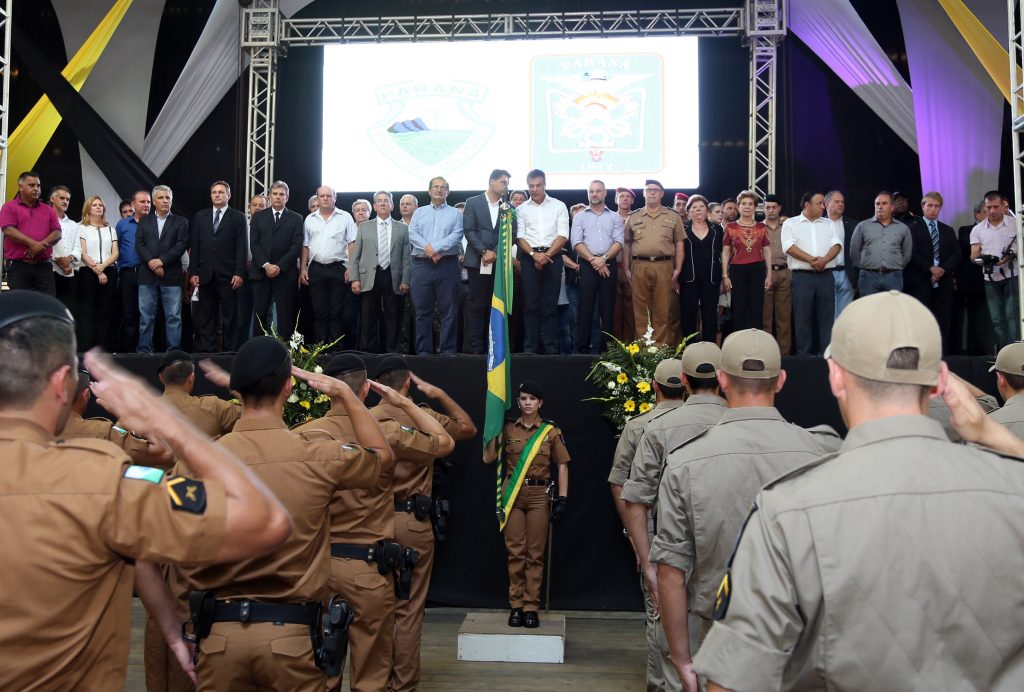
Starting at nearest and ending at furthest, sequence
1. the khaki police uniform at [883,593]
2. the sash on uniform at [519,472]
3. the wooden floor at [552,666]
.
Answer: the khaki police uniform at [883,593] < the wooden floor at [552,666] < the sash on uniform at [519,472]

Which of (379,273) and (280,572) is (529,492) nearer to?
(379,273)

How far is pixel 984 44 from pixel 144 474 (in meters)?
10.8

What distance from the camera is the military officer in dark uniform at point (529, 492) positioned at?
693 centimetres

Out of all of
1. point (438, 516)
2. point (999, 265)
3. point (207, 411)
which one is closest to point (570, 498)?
point (438, 516)

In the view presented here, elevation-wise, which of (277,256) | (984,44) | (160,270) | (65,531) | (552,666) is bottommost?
(552,666)

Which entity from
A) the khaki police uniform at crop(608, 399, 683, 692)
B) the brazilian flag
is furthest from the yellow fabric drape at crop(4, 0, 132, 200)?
the khaki police uniform at crop(608, 399, 683, 692)

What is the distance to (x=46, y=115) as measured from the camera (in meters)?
12.0

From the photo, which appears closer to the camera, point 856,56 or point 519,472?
point 519,472

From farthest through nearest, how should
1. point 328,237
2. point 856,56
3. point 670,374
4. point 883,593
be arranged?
point 856,56, point 328,237, point 670,374, point 883,593

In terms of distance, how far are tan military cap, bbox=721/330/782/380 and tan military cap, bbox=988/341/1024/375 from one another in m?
1.54

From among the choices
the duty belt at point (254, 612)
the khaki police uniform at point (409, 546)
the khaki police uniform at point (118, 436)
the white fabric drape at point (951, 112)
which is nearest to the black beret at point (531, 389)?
the khaki police uniform at point (409, 546)

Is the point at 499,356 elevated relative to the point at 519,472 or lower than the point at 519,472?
elevated

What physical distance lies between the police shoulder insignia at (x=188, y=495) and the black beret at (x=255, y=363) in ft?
4.20

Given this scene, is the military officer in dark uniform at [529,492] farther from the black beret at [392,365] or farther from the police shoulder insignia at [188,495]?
the police shoulder insignia at [188,495]
